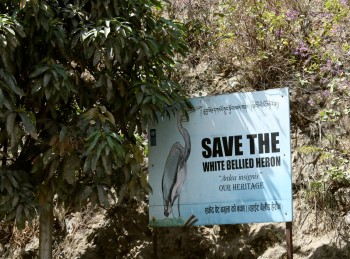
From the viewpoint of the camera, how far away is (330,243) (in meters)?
7.11

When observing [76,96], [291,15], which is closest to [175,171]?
[76,96]

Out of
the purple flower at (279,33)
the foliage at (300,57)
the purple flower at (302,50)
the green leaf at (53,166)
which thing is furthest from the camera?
the purple flower at (279,33)

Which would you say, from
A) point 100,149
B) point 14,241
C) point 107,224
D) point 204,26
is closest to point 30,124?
point 100,149

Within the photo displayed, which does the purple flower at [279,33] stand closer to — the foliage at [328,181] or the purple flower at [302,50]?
the purple flower at [302,50]

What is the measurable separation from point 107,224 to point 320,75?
3121 mm

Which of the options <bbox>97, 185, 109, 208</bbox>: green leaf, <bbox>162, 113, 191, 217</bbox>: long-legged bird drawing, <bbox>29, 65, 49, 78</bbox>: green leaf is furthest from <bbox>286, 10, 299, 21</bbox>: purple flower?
<bbox>97, 185, 109, 208</bbox>: green leaf

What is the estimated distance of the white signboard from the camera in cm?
650

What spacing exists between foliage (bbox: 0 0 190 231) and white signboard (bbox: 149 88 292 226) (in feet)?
1.13

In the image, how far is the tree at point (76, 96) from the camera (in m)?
5.97

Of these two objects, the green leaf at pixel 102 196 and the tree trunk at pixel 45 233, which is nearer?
the green leaf at pixel 102 196

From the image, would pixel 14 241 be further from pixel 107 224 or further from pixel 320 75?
pixel 320 75

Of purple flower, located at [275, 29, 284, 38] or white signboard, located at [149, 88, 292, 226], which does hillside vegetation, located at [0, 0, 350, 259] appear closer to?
purple flower, located at [275, 29, 284, 38]

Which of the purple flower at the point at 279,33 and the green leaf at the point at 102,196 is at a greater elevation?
the purple flower at the point at 279,33

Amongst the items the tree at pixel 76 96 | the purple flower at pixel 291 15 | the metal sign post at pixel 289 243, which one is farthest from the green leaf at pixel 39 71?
the purple flower at pixel 291 15
